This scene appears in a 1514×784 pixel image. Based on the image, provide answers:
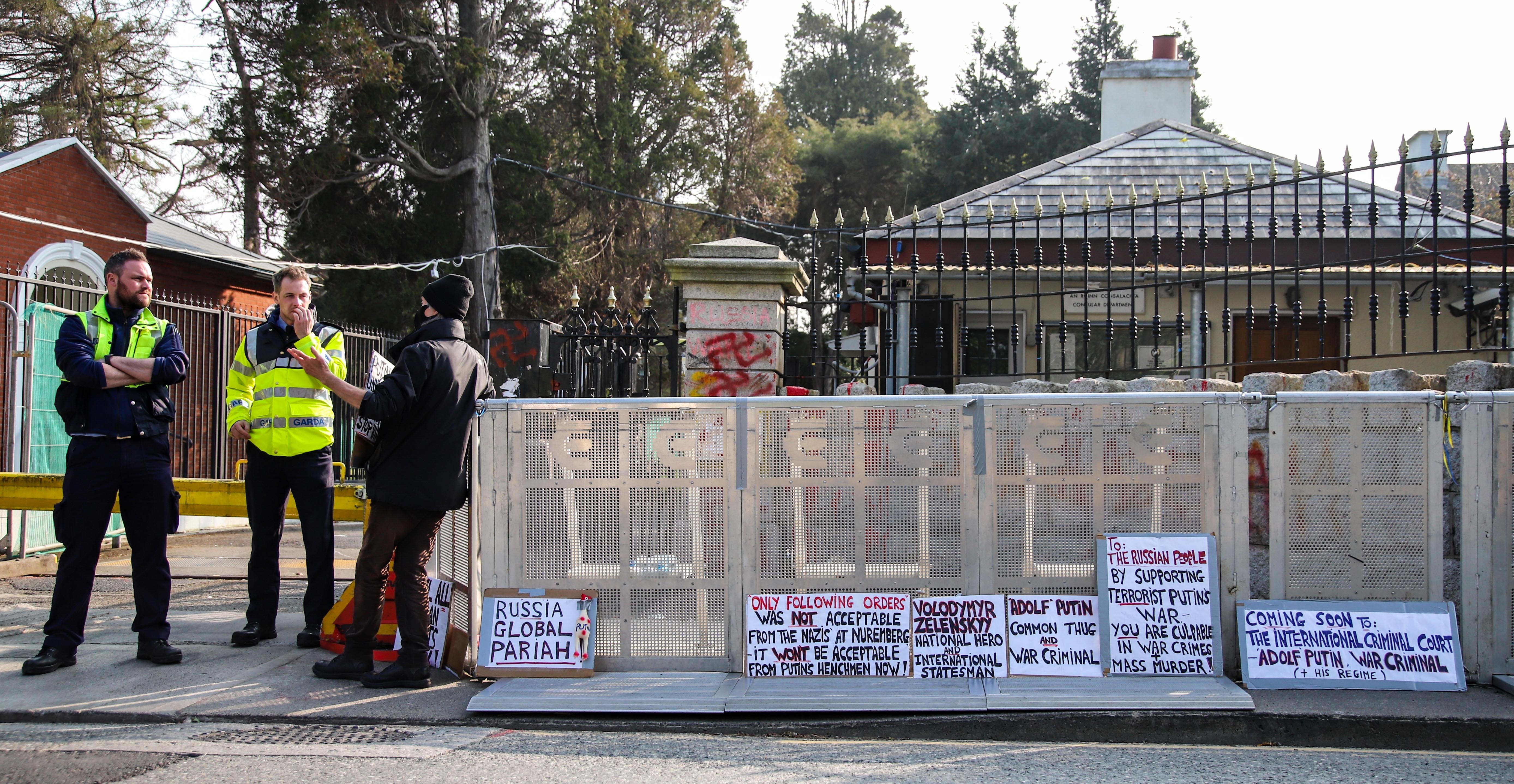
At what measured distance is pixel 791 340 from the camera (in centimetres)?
2489

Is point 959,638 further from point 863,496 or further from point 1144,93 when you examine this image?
point 1144,93

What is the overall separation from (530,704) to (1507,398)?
466 cm

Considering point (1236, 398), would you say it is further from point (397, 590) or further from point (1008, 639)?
point (397, 590)

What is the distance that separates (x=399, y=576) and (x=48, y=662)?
1.78m

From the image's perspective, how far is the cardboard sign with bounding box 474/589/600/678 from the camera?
5.04 m

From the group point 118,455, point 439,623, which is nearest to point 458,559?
point 439,623

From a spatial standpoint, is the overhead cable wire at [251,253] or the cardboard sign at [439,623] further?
the overhead cable wire at [251,253]

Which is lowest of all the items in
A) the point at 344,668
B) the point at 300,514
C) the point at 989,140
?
the point at 344,668

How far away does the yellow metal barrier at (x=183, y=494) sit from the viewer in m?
6.45

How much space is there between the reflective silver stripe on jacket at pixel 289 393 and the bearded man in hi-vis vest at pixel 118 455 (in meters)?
0.39

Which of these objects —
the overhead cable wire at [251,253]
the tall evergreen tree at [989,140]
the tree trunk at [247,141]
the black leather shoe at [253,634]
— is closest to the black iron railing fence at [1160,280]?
the black leather shoe at [253,634]

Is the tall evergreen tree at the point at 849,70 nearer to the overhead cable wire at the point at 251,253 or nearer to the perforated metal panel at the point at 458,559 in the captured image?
the overhead cable wire at the point at 251,253

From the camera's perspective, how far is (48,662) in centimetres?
512

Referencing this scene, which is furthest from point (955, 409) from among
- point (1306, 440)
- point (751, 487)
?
point (1306, 440)
